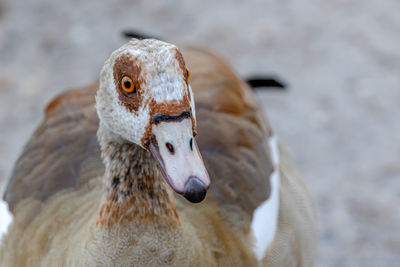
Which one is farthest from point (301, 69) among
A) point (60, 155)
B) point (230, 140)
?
point (60, 155)

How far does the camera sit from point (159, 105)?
4.17 ft

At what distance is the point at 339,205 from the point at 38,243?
1625 mm

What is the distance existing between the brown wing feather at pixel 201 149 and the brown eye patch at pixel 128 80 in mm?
572

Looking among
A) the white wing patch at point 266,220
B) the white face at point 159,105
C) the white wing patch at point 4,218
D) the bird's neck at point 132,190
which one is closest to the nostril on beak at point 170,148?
the white face at point 159,105

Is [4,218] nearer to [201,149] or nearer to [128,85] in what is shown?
[201,149]

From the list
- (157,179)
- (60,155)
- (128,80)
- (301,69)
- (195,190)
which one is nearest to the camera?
(195,190)

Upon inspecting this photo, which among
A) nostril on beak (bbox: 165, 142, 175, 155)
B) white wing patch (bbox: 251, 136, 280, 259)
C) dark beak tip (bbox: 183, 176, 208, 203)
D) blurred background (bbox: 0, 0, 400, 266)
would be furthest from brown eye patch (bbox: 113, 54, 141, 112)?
blurred background (bbox: 0, 0, 400, 266)

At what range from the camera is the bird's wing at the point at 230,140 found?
191 centimetres

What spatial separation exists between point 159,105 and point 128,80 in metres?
0.11

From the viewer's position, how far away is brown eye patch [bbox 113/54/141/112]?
131 cm

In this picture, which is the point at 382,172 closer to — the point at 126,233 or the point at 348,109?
the point at 348,109

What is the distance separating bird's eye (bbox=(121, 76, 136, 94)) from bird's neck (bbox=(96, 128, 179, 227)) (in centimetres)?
22

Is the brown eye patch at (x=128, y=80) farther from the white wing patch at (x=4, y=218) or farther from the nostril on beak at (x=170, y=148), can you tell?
the white wing patch at (x=4, y=218)

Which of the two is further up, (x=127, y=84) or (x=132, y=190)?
(x=127, y=84)
